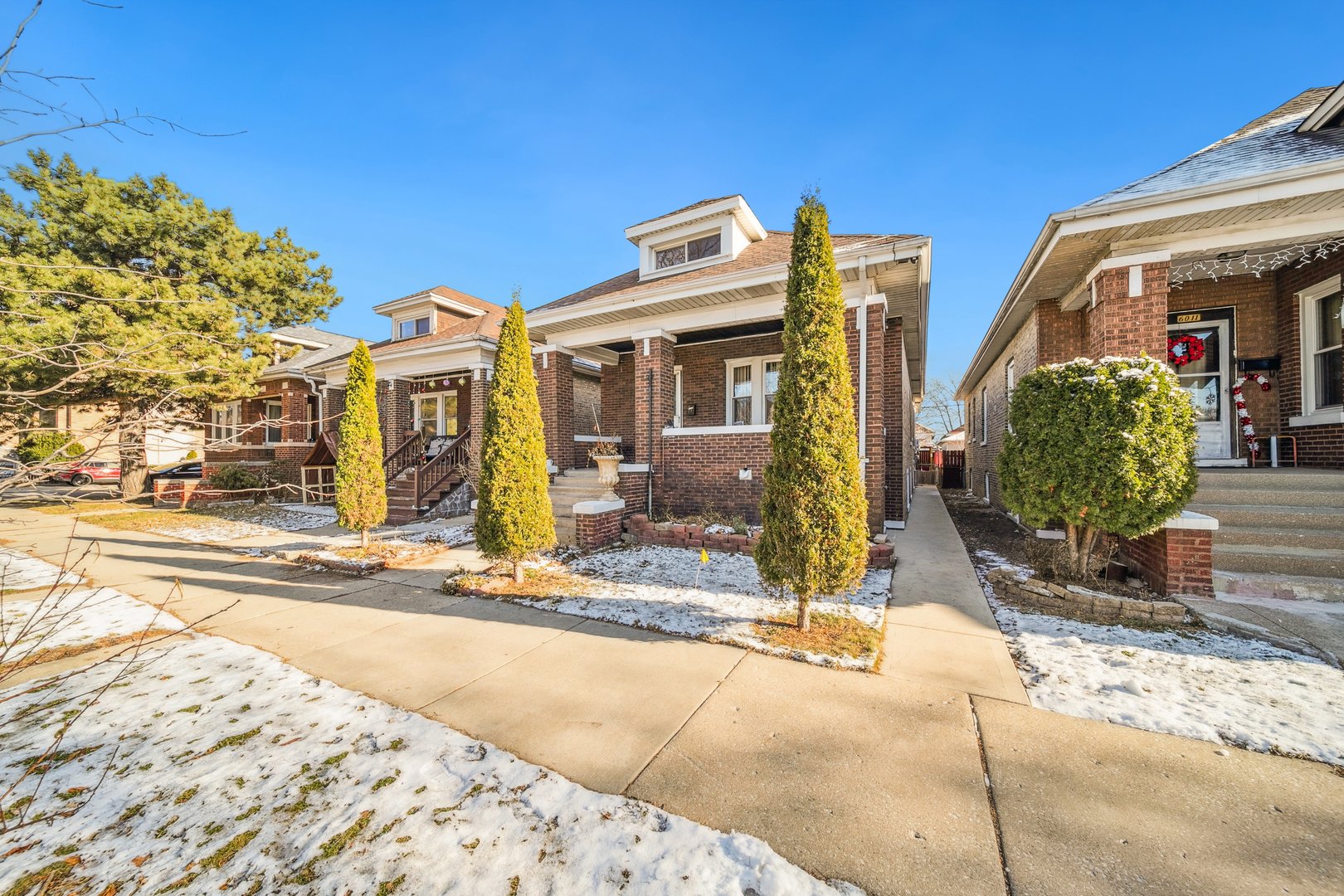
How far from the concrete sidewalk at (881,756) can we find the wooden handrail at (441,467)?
7000 millimetres

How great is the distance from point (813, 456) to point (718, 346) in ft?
22.1

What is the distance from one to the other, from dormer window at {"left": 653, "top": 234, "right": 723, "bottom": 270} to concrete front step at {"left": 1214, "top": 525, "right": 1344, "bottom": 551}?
8394mm

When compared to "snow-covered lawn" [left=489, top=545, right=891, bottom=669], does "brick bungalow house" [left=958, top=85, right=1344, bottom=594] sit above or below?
above

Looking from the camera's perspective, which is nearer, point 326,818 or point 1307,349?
point 326,818

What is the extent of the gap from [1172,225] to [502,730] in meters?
8.28

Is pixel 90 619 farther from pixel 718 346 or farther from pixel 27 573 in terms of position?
pixel 718 346

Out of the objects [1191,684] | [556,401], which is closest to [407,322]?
[556,401]

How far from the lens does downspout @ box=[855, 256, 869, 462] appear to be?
7.60m

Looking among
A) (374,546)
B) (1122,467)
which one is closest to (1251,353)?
(1122,467)

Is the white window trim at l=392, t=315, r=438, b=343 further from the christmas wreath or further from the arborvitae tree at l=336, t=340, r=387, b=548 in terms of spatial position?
the christmas wreath

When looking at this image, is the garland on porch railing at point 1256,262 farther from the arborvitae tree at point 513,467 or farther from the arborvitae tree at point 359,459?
the arborvitae tree at point 359,459

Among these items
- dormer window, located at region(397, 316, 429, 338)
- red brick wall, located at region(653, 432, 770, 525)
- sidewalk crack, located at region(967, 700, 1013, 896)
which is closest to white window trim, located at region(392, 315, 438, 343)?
dormer window, located at region(397, 316, 429, 338)

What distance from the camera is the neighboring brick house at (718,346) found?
25.6 feet

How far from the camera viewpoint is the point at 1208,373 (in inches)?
285
